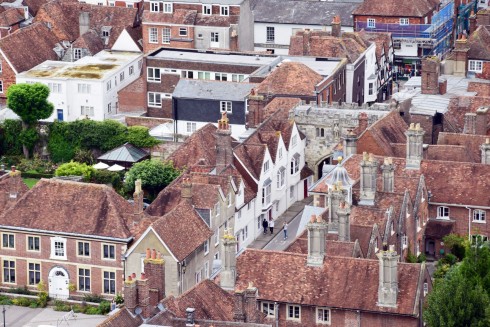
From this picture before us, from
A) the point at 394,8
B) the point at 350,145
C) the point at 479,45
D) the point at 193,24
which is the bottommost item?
the point at 350,145

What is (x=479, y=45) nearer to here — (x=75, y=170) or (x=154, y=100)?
(x=154, y=100)

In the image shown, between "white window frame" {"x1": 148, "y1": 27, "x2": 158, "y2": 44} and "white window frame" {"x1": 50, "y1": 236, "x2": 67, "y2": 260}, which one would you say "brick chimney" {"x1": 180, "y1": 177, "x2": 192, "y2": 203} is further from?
"white window frame" {"x1": 148, "y1": 27, "x2": 158, "y2": 44}

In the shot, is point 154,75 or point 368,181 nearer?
point 368,181

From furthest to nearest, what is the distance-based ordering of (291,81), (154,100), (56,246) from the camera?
(154,100), (291,81), (56,246)

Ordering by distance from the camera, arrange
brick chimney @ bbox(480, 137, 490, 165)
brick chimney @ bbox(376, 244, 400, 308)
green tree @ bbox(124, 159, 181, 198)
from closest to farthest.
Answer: brick chimney @ bbox(376, 244, 400, 308) → brick chimney @ bbox(480, 137, 490, 165) → green tree @ bbox(124, 159, 181, 198)

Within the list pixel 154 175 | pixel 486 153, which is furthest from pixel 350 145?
pixel 154 175

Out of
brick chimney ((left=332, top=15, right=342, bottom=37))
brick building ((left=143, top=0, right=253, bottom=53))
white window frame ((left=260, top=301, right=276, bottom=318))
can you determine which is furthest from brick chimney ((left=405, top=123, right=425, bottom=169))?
brick building ((left=143, top=0, right=253, bottom=53))
